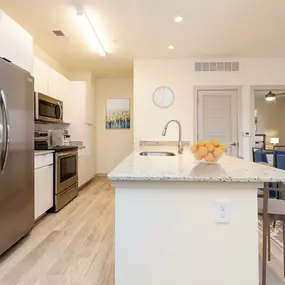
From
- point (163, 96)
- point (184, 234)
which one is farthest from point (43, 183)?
point (163, 96)

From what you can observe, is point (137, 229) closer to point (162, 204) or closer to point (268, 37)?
point (162, 204)

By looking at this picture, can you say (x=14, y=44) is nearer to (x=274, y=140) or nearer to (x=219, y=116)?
(x=219, y=116)

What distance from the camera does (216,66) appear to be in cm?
543

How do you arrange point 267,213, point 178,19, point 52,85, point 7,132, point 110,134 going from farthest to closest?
point 110,134, point 52,85, point 178,19, point 7,132, point 267,213

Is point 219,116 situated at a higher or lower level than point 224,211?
higher

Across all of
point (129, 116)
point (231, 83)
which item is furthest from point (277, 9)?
point (129, 116)

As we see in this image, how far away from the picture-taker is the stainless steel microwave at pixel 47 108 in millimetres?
3963

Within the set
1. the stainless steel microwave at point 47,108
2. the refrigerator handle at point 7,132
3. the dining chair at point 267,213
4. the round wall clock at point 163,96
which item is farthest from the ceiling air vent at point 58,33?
the dining chair at point 267,213

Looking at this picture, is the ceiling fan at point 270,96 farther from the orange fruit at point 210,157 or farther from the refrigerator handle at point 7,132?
the refrigerator handle at point 7,132

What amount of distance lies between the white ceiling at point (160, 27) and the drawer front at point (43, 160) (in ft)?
6.06

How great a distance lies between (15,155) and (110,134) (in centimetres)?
488

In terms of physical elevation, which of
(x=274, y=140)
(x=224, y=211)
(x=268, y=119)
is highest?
(x=268, y=119)

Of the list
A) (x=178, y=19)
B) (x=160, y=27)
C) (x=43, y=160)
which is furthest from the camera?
(x=160, y=27)

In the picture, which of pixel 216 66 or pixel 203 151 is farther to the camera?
pixel 216 66
